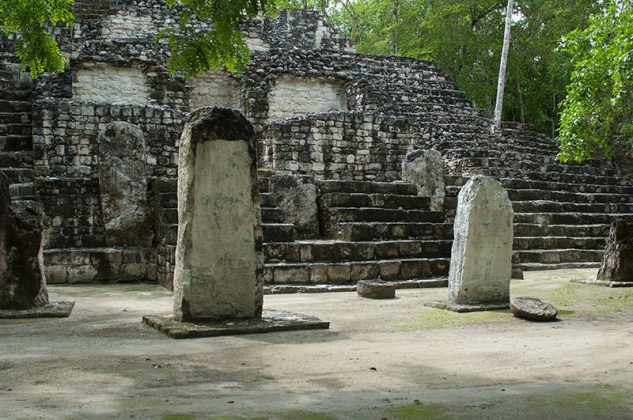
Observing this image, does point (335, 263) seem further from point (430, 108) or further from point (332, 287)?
point (430, 108)

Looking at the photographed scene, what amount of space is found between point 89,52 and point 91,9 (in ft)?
Result: 12.8

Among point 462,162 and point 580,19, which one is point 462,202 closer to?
point 462,162

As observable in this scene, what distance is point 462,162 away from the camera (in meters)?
15.5

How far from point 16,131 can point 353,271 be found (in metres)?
7.09

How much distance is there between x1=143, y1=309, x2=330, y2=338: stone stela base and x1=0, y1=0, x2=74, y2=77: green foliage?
3.58 m

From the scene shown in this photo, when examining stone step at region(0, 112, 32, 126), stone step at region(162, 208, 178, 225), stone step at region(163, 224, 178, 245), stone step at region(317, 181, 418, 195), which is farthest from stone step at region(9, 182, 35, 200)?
stone step at region(317, 181, 418, 195)

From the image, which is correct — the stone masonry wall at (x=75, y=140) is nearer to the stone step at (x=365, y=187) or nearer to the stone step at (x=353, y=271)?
the stone step at (x=365, y=187)

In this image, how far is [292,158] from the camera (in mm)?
13297

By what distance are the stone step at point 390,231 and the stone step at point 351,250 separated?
0.91ft

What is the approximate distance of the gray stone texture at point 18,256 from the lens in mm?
6168

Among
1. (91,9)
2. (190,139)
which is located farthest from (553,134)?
(190,139)

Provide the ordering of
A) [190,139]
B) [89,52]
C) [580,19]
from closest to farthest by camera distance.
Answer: [190,139]
[89,52]
[580,19]

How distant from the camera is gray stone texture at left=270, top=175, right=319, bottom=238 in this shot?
10.4m

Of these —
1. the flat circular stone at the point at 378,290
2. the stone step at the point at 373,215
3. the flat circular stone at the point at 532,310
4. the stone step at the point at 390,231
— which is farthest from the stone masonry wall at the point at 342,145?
the flat circular stone at the point at 532,310
